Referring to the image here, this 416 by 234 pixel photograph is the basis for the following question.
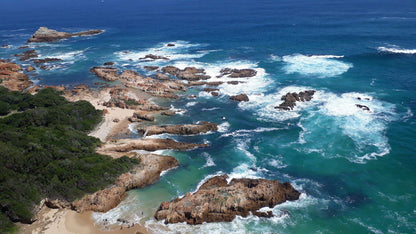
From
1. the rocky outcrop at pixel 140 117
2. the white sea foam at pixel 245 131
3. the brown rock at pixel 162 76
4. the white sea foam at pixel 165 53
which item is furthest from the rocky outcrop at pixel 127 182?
the white sea foam at pixel 165 53

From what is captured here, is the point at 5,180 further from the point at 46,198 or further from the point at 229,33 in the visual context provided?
the point at 229,33

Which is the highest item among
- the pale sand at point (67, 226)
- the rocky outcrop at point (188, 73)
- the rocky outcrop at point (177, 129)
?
the rocky outcrop at point (188, 73)

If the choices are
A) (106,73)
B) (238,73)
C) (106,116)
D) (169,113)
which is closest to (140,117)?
(169,113)

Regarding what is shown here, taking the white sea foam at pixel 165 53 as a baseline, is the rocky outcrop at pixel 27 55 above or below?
below

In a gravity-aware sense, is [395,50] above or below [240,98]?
above

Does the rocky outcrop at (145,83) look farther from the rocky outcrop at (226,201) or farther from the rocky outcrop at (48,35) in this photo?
the rocky outcrop at (48,35)

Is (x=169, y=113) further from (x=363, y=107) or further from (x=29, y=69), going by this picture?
(x=29, y=69)
